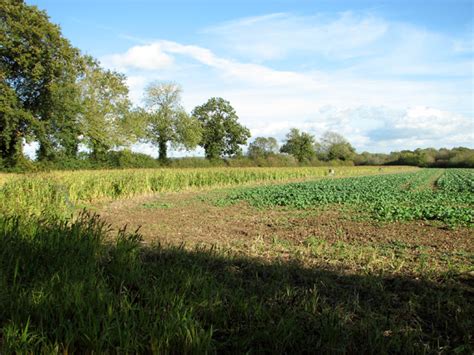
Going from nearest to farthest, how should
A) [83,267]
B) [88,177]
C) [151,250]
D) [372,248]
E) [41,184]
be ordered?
[83,267], [151,250], [372,248], [41,184], [88,177]

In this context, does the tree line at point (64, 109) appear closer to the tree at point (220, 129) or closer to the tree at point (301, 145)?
the tree at point (220, 129)

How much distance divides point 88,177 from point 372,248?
46.1 ft

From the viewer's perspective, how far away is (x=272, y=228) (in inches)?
373

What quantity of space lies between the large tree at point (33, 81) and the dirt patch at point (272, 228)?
20.6 m

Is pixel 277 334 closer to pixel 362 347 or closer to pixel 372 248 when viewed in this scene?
pixel 362 347

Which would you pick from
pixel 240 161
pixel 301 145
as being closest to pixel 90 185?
pixel 240 161

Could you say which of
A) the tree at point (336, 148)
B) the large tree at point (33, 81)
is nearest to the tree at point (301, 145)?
the tree at point (336, 148)

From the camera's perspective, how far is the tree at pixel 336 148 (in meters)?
92.9

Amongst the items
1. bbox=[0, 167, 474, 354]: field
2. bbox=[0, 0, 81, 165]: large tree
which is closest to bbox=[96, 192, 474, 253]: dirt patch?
bbox=[0, 167, 474, 354]: field

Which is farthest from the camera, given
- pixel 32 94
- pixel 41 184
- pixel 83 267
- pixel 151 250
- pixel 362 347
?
pixel 32 94

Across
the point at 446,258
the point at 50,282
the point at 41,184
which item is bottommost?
the point at 446,258

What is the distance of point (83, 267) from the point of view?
4.26m

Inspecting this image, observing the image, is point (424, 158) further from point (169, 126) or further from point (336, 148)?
point (169, 126)

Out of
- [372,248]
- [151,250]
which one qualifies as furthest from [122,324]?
[372,248]
